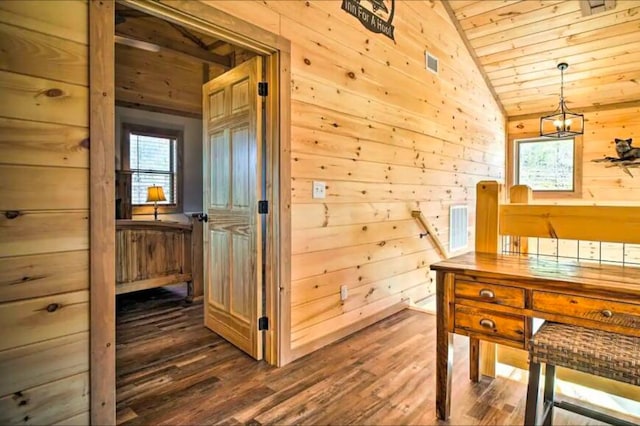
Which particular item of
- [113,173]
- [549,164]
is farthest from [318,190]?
[549,164]

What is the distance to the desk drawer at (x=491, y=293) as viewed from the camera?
1682mm

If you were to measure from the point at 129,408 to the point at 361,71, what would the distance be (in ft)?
9.43

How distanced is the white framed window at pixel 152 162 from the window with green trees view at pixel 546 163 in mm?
5887

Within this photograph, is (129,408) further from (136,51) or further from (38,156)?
(136,51)

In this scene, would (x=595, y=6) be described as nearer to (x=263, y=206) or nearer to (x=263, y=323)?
(x=263, y=206)

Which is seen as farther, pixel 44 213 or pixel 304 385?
pixel 304 385

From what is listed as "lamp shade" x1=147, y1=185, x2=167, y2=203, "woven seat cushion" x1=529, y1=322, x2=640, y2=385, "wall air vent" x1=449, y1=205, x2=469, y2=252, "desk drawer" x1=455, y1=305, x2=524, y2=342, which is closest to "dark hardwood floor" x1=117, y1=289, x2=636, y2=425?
"desk drawer" x1=455, y1=305, x2=524, y2=342

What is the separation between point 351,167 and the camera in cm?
306

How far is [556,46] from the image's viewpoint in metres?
4.81

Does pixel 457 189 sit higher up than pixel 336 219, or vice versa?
pixel 457 189

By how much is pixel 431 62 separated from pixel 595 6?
76.6 inches

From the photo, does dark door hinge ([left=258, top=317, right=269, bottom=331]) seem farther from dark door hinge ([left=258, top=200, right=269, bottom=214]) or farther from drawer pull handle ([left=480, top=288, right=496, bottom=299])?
drawer pull handle ([left=480, top=288, right=496, bottom=299])

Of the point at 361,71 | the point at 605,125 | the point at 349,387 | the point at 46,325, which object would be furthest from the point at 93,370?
the point at 605,125

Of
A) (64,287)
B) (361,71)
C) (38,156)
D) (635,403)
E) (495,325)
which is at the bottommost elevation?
(635,403)
